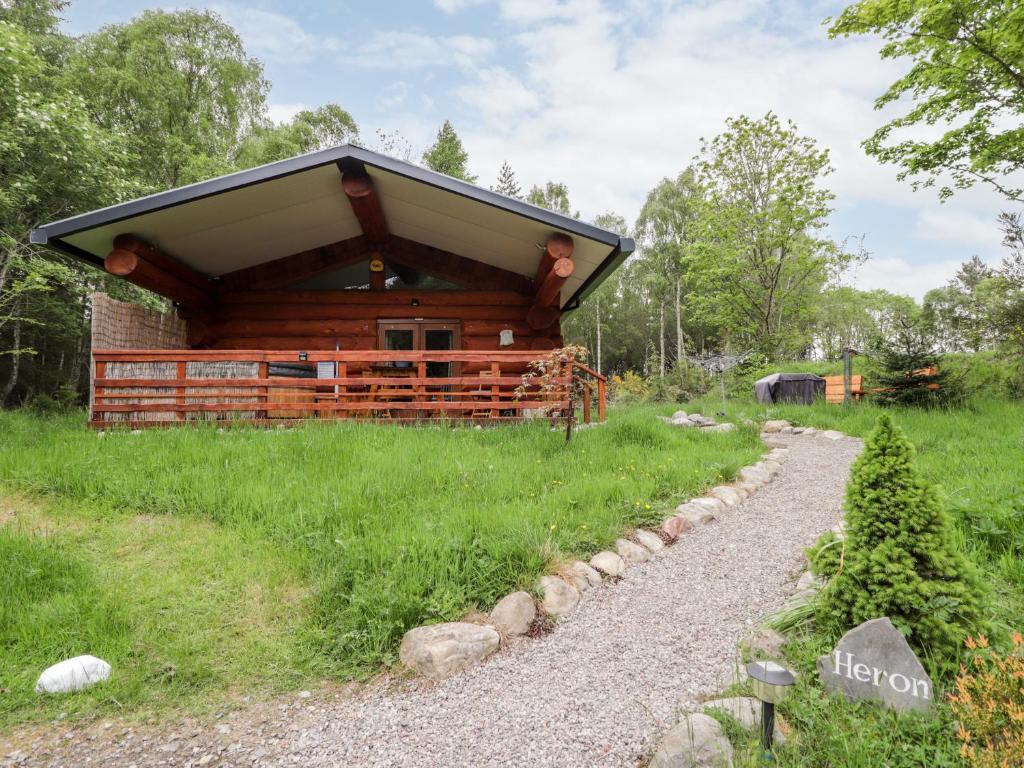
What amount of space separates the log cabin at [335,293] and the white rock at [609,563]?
99.4 inches

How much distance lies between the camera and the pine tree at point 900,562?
2.04 meters

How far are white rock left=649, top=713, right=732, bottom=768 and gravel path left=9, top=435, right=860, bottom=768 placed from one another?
0.12 meters

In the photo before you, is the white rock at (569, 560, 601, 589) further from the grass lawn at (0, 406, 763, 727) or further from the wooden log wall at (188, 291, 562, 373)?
the wooden log wall at (188, 291, 562, 373)

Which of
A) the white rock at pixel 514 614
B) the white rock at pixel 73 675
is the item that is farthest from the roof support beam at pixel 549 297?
the white rock at pixel 73 675

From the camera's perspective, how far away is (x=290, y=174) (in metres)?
6.72

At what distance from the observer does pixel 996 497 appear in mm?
3539

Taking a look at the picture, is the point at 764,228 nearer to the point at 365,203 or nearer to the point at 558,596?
the point at 365,203

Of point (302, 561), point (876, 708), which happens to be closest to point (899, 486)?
point (876, 708)

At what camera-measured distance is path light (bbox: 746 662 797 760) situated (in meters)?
1.64

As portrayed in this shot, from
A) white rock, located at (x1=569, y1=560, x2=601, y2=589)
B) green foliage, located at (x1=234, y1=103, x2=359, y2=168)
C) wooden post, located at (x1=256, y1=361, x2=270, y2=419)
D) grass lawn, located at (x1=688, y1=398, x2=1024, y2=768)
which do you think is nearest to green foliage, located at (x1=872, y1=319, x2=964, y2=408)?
grass lawn, located at (x1=688, y1=398, x2=1024, y2=768)

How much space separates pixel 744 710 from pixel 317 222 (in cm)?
884

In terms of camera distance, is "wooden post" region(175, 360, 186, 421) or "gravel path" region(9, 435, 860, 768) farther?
"wooden post" region(175, 360, 186, 421)

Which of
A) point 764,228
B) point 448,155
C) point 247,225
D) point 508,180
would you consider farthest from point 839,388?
point 508,180

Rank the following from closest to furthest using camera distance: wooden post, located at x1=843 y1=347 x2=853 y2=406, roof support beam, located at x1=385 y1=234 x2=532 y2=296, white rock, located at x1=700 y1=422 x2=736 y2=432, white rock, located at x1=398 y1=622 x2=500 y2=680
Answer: white rock, located at x1=398 y1=622 x2=500 y2=680, white rock, located at x1=700 y1=422 x2=736 y2=432, wooden post, located at x1=843 y1=347 x2=853 y2=406, roof support beam, located at x1=385 y1=234 x2=532 y2=296
